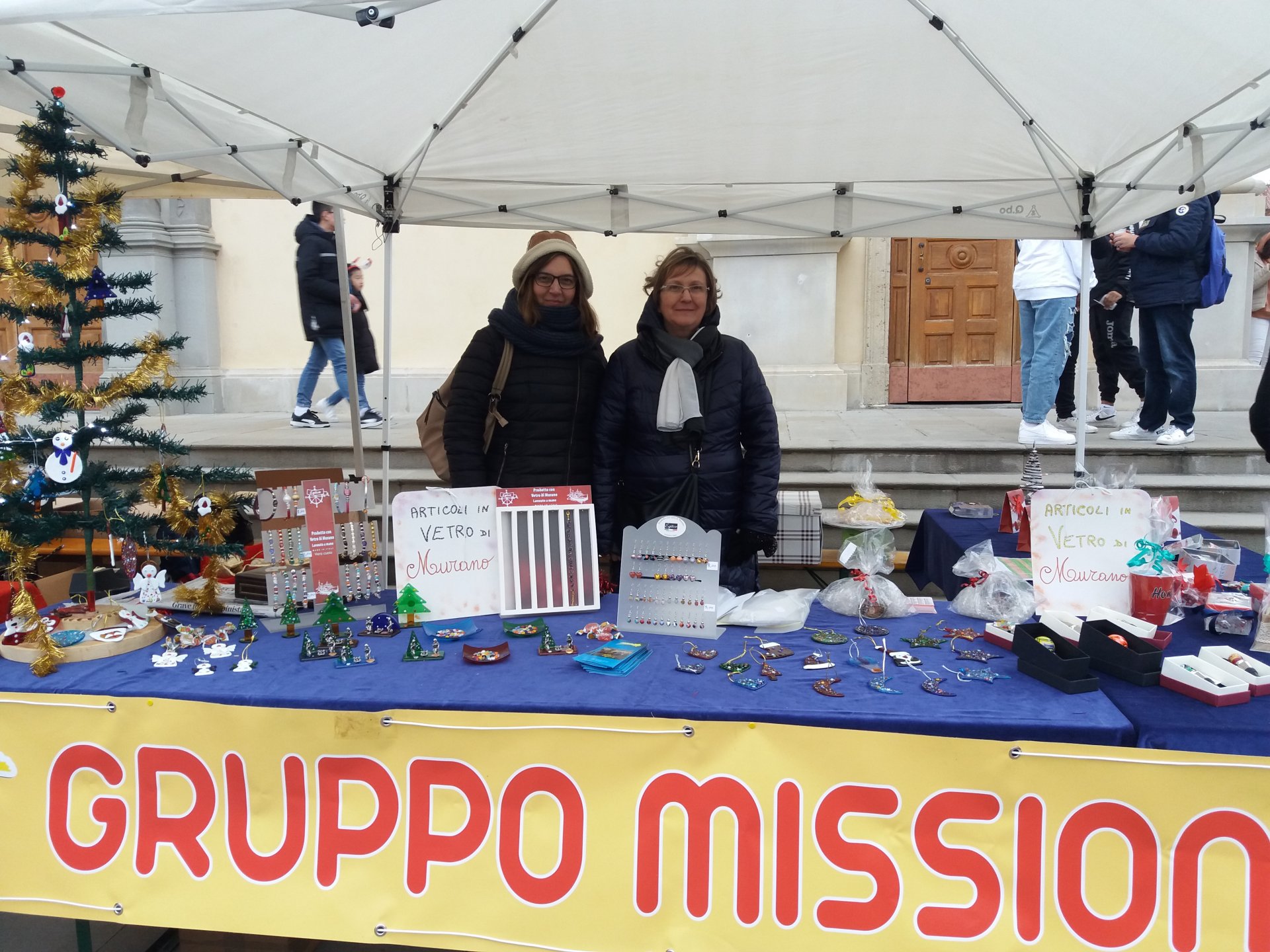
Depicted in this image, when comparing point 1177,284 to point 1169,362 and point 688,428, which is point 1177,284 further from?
point 688,428

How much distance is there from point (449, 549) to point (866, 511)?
161 centimetres

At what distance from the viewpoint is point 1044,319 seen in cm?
486

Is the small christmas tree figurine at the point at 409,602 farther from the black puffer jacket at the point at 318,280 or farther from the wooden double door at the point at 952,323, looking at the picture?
the wooden double door at the point at 952,323

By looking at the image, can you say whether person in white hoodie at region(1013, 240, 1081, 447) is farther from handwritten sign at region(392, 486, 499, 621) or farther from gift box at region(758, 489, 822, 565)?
handwritten sign at region(392, 486, 499, 621)

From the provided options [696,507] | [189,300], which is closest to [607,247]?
[189,300]

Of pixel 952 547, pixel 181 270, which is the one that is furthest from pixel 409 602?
pixel 181 270

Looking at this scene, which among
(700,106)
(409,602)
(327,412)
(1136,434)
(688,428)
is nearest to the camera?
(409,602)

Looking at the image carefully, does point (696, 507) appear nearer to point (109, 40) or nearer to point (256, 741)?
point (256, 741)

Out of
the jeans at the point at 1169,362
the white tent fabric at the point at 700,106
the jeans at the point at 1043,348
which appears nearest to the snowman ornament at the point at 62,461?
the white tent fabric at the point at 700,106

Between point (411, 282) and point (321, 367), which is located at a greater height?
point (411, 282)

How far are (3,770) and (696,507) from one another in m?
1.78

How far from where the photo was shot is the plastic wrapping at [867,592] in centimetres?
199

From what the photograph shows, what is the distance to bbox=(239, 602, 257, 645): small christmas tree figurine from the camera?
1.90 meters

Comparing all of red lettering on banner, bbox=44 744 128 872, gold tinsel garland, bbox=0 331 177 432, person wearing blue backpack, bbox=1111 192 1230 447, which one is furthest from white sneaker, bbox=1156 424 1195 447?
red lettering on banner, bbox=44 744 128 872
